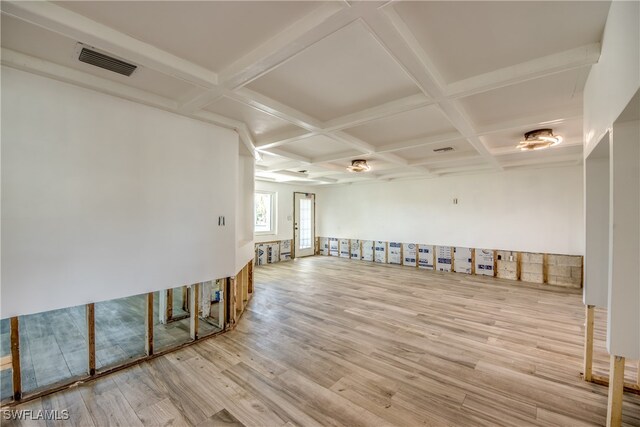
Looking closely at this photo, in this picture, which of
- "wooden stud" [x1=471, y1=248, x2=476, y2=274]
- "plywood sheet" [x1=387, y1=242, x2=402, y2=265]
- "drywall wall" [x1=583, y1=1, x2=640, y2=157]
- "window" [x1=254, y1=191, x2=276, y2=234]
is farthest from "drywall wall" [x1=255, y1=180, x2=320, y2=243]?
"drywall wall" [x1=583, y1=1, x2=640, y2=157]

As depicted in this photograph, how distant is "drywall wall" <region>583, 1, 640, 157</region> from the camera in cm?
113

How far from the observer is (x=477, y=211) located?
6555 mm

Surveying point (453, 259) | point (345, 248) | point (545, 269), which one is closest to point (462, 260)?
point (453, 259)

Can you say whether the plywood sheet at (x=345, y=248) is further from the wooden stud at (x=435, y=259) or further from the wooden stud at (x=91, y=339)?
the wooden stud at (x=91, y=339)

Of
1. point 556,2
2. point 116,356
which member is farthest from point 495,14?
point 116,356

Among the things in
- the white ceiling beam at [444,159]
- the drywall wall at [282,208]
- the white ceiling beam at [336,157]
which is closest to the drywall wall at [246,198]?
the white ceiling beam at [336,157]

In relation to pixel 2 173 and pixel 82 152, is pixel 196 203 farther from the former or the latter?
pixel 2 173

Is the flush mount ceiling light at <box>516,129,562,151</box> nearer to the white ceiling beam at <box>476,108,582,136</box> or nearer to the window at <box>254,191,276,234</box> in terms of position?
the white ceiling beam at <box>476,108,582,136</box>

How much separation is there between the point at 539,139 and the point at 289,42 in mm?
3547

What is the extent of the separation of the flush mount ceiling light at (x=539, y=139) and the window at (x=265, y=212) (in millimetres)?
6241

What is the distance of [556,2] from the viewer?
145cm

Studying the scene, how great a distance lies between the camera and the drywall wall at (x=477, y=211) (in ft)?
18.3

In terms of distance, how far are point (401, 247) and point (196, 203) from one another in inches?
244

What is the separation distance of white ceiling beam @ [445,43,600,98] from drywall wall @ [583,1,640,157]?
4.0 inches
